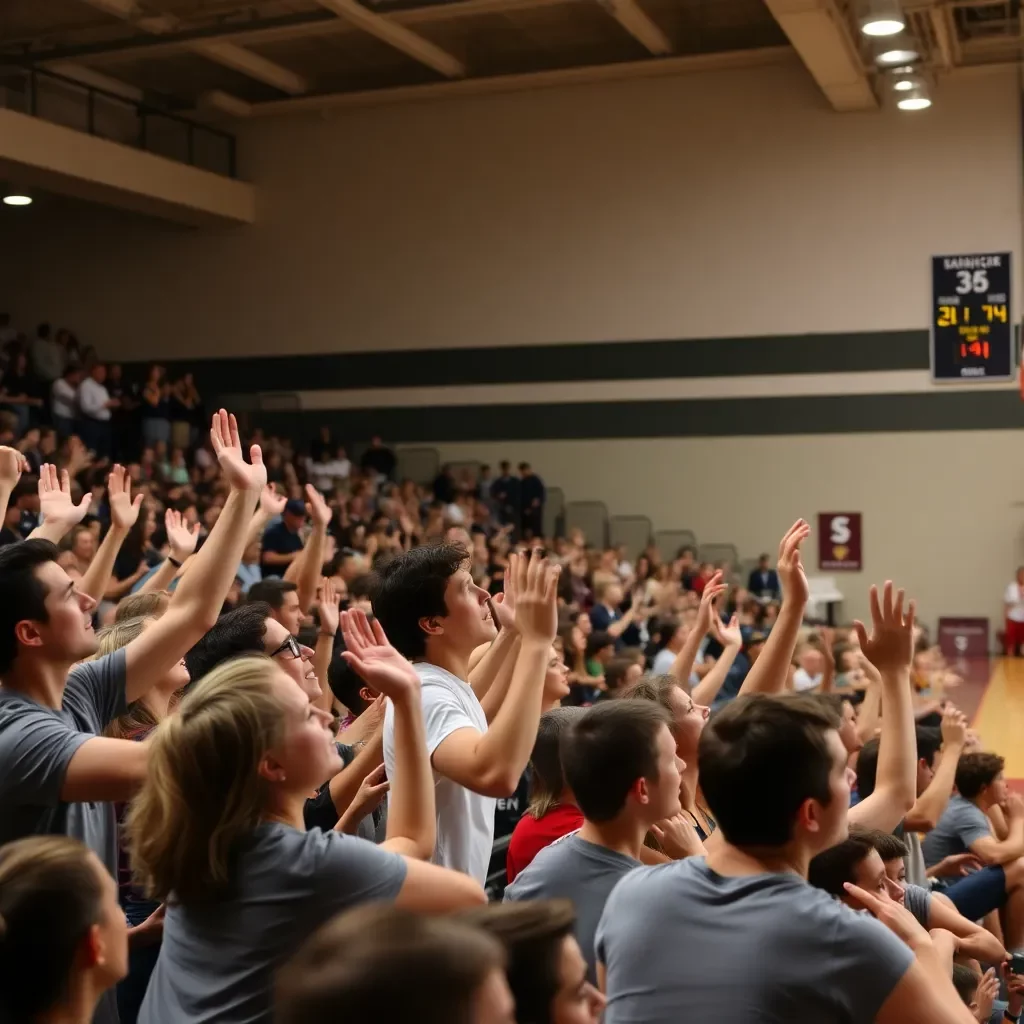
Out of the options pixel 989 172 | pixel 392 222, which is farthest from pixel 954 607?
pixel 392 222

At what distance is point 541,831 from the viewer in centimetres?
334

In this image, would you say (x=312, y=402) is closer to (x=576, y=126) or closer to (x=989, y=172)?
(x=576, y=126)

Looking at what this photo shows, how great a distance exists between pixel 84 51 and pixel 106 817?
15542 mm

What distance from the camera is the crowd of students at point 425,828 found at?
1876 millimetres

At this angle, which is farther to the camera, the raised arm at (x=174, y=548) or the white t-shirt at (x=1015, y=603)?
the white t-shirt at (x=1015, y=603)

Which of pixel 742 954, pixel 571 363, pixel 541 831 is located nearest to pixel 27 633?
pixel 541 831

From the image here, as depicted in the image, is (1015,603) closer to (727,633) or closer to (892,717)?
(727,633)

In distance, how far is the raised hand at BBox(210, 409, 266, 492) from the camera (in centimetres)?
314

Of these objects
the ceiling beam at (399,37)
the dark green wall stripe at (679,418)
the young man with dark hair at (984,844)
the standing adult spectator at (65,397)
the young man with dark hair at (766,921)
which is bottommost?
the young man with dark hair at (984,844)

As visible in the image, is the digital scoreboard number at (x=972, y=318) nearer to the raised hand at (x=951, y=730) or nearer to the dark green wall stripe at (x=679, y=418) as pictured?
the dark green wall stripe at (x=679, y=418)

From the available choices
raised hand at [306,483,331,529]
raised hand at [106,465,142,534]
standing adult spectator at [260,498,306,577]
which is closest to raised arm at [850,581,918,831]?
raised hand at [106,465,142,534]

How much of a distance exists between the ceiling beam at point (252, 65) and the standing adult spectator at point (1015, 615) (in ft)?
38.9

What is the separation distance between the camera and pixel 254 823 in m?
2.15

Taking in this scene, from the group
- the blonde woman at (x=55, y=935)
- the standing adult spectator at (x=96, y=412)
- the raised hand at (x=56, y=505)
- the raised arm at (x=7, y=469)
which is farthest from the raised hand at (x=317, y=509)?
the standing adult spectator at (x=96, y=412)
